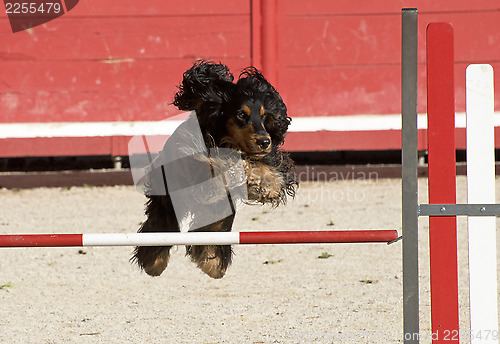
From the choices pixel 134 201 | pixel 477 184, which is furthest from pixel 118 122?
pixel 477 184

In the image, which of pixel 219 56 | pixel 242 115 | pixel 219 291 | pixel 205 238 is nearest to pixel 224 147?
pixel 242 115

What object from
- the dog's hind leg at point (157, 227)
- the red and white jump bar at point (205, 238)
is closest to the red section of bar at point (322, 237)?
the red and white jump bar at point (205, 238)

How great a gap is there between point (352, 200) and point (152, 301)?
3.26 metres

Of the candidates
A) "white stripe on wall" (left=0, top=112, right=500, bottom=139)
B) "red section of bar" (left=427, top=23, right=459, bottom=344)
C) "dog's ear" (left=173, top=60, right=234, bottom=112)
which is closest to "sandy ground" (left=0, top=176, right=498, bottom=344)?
"red section of bar" (left=427, top=23, right=459, bottom=344)

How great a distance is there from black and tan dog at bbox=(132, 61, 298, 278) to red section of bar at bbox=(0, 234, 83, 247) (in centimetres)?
80

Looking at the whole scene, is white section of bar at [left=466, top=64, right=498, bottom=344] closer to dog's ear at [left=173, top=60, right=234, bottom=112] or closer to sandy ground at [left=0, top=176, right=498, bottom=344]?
sandy ground at [left=0, top=176, right=498, bottom=344]

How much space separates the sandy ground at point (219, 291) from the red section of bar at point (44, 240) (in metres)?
0.81

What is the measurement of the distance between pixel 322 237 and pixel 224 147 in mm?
950

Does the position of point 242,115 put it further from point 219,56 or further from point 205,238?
point 219,56

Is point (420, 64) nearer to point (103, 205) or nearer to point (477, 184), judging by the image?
point (103, 205)

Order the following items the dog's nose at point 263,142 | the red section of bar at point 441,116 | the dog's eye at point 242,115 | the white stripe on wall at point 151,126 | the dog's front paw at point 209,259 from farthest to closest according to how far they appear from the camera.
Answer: the white stripe on wall at point 151,126
the dog's front paw at point 209,259
the dog's eye at point 242,115
the dog's nose at point 263,142
the red section of bar at point 441,116

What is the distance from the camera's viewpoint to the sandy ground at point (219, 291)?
3.44 m

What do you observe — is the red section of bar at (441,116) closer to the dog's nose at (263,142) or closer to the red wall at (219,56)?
the dog's nose at (263,142)

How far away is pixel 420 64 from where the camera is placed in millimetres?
8203
